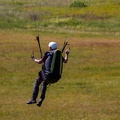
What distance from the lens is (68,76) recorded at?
2766 centimetres

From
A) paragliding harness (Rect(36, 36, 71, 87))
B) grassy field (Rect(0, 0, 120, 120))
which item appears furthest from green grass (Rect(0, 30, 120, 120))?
paragliding harness (Rect(36, 36, 71, 87))

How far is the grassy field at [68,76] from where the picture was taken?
1900 cm

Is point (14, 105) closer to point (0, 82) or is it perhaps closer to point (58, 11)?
point (0, 82)

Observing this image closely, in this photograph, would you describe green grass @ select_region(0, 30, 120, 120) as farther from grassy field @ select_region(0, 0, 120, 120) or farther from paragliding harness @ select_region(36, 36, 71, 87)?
paragliding harness @ select_region(36, 36, 71, 87)

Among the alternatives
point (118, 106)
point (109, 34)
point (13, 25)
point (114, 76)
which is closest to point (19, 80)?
point (114, 76)

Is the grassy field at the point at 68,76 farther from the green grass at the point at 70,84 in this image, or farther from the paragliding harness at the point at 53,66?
the paragliding harness at the point at 53,66

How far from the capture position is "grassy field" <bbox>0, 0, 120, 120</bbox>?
1900 cm

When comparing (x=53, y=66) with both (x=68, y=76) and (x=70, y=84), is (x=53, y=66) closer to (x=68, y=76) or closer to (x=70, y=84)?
(x=70, y=84)

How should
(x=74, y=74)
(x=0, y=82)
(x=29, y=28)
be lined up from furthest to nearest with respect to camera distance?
(x=29, y=28)
(x=74, y=74)
(x=0, y=82)

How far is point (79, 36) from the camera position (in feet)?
156

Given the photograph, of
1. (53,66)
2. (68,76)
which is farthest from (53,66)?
(68,76)

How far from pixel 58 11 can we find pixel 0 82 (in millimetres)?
25731

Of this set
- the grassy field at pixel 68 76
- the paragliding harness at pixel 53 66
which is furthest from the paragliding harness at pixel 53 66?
the grassy field at pixel 68 76

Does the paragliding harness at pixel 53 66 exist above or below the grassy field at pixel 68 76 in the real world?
above
